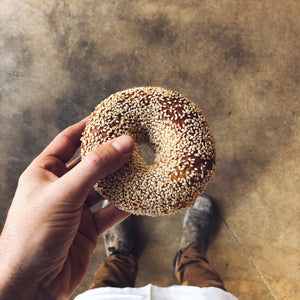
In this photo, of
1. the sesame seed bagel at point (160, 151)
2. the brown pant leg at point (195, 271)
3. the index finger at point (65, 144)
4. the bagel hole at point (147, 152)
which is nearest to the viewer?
the sesame seed bagel at point (160, 151)

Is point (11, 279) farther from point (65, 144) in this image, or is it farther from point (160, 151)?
point (160, 151)

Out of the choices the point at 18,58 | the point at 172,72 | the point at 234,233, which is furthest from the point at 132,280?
the point at 18,58

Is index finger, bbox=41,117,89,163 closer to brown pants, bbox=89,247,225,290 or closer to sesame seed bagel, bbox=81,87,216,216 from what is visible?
sesame seed bagel, bbox=81,87,216,216

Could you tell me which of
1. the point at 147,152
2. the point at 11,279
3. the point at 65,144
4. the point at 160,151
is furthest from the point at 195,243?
the point at 11,279

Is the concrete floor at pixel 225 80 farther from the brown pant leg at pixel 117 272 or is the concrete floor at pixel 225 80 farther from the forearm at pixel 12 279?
the forearm at pixel 12 279

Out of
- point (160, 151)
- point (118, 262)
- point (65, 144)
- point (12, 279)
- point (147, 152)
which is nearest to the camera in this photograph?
point (12, 279)

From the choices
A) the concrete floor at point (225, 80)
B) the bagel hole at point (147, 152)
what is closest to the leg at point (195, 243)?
the concrete floor at point (225, 80)

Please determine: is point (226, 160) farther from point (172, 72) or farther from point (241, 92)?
point (172, 72)
